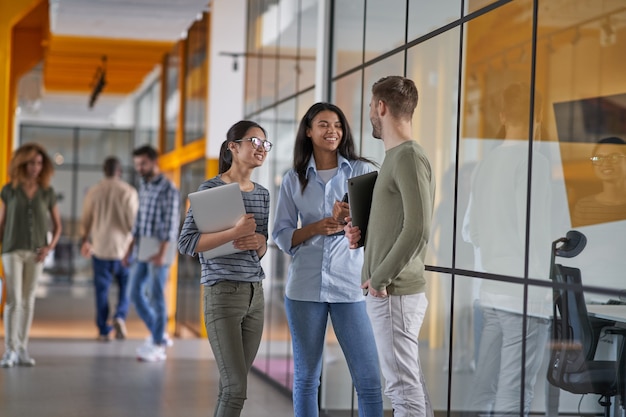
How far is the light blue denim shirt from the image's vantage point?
14.1 ft

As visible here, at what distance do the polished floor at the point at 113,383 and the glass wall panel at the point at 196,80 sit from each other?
2.72 meters

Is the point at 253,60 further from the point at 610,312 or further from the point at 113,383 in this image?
the point at 610,312

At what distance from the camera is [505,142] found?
4027 millimetres

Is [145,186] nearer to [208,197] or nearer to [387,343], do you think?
[208,197]

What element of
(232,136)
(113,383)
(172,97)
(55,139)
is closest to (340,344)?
(232,136)

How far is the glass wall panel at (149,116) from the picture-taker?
17.6 metres

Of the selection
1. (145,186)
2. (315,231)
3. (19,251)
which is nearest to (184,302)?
(145,186)

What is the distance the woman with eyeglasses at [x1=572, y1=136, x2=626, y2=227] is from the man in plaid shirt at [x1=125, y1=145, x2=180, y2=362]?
539cm

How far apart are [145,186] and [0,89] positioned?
3.93m

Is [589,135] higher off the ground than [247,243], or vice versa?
[589,135]

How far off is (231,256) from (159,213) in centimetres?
468

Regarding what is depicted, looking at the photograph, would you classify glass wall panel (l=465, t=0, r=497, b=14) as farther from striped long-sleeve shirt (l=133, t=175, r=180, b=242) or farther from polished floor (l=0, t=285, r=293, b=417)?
striped long-sleeve shirt (l=133, t=175, r=180, b=242)

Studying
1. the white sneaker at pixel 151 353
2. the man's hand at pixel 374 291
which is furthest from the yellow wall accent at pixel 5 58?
the man's hand at pixel 374 291

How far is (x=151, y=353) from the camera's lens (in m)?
8.62
